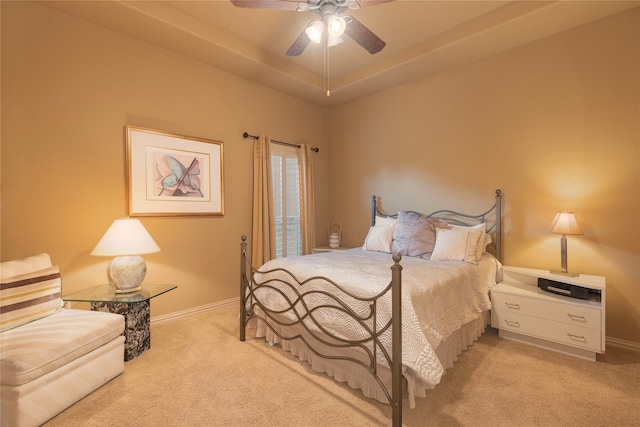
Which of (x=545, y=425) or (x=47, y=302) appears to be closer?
(x=545, y=425)

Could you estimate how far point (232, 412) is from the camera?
171 centimetres

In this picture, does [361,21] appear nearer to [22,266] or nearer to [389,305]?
[389,305]

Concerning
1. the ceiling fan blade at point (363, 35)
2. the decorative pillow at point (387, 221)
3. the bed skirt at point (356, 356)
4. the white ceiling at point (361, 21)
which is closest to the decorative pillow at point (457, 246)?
the bed skirt at point (356, 356)

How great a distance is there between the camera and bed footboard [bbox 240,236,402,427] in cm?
155

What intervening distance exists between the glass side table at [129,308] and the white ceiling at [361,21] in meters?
2.46

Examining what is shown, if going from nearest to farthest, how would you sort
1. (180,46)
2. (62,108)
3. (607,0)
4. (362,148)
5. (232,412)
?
(232,412)
(607,0)
(62,108)
(180,46)
(362,148)

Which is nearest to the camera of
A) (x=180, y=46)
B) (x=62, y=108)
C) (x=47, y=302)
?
(x=47, y=302)

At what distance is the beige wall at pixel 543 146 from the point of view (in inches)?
98.0

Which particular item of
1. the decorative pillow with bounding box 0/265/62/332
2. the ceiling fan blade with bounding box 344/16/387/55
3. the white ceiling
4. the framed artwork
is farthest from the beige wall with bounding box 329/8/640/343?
the decorative pillow with bounding box 0/265/62/332

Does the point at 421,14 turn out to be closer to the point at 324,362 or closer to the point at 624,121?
the point at 624,121

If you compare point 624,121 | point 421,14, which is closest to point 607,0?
point 624,121

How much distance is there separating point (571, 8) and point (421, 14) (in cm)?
124

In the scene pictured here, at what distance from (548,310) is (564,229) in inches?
28.0

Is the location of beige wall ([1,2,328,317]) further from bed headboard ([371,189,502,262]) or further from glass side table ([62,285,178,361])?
bed headboard ([371,189,502,262])
